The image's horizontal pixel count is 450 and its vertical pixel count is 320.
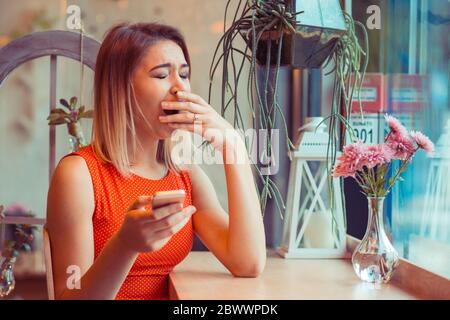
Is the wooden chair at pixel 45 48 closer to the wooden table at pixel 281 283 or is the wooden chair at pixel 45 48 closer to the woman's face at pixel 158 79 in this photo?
the woman's face at pixel 158 79

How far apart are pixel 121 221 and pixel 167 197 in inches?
16.3

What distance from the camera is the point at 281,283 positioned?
1.22 meters

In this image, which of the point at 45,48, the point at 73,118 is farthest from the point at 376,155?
the point at 45,48

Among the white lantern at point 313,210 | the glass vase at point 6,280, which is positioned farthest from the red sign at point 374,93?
the glass vase at point 6,280

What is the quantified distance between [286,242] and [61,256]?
1.98 feet

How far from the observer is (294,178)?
5.09 ft

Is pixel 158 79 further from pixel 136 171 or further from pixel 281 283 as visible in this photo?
pixel 281 283

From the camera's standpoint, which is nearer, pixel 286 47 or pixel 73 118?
pixel 286 47

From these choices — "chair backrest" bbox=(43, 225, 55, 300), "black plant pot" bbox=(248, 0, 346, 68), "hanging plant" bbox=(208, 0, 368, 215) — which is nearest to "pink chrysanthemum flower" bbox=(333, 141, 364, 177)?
"hanging plant" bbox=(208, 0, 368, 215)

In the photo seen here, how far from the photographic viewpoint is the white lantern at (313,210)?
153 centimetres
